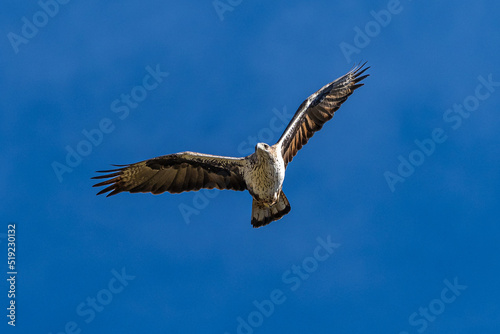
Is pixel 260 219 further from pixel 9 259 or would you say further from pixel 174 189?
pixel 9 259

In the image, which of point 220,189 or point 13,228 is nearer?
point 220,189

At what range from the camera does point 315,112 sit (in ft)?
42.3

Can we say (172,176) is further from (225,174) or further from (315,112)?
(315,112)

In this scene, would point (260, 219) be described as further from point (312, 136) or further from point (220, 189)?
point (312, 136)

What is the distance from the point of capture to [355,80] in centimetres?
1341

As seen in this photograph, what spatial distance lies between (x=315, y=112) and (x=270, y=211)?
212cm

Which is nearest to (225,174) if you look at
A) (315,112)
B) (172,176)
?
(172,176)

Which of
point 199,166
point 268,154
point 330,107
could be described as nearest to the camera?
point 268,154

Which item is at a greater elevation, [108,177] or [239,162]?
[108,177]

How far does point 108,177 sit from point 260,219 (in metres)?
2.79

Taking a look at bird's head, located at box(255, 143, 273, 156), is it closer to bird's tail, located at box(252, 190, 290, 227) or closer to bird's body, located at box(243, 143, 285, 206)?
bird's body, located at box(243, 143, 285, 206)

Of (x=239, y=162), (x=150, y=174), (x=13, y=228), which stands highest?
(x=13, y=228)

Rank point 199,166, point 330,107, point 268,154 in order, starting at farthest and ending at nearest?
point 330,107, point 199,166, point 268,154

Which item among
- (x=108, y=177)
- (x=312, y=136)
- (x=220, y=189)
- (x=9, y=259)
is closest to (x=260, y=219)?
(x=220, y=189)
